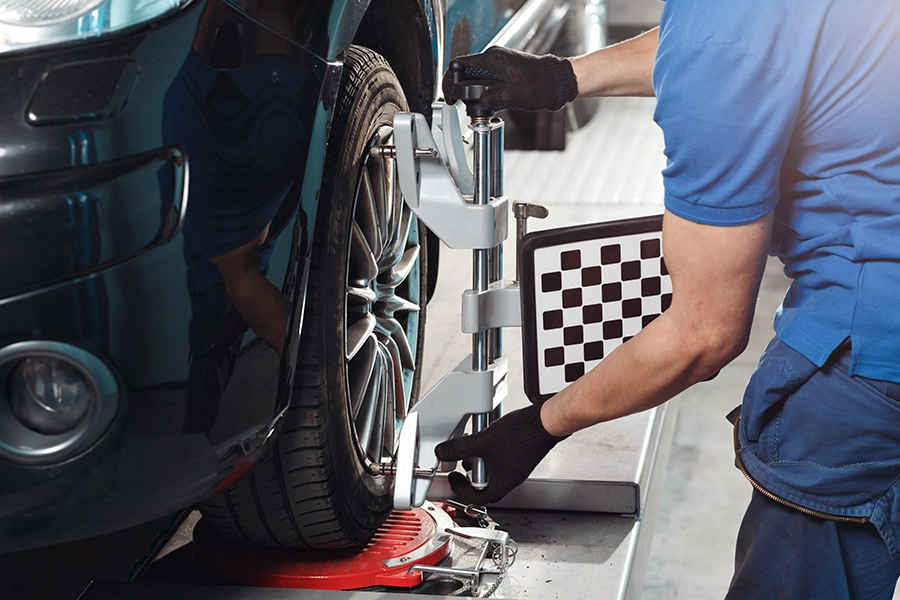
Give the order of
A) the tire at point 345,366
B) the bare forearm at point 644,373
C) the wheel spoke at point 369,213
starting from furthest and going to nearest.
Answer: the wheel spoke at point 369,213 → the tire at point 345,366 → the bare forearm at point 644,373

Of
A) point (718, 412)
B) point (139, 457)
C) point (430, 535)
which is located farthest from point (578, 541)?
point (718, 412)

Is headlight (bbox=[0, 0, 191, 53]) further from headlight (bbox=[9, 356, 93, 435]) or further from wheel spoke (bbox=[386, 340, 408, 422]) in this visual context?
wheel spoke (bbox=[386, 340, 408, 422])

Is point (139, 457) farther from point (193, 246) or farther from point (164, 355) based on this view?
point (193, 246)

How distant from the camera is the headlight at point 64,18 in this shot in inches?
46.8

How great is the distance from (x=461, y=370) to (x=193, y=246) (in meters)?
0.63

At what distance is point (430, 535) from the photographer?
1.92 metres

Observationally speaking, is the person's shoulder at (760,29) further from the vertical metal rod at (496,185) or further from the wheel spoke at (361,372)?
the wheel spoke at (361,372)

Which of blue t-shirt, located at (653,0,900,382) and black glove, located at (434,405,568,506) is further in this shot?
black glove, located at (434,405,568,506)

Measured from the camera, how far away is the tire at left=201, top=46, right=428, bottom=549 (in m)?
1.59

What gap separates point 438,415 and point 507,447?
193 millimetres

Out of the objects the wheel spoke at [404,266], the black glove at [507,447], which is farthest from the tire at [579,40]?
the black glove at [507,447]

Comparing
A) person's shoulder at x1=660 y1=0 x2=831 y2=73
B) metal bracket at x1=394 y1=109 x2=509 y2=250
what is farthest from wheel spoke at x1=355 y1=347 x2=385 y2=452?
person's shoulder at x1=660 y1=0 x2=831 y2=73

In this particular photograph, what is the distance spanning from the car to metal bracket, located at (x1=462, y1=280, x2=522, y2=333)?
0.21 metres

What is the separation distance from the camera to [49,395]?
1238mm
